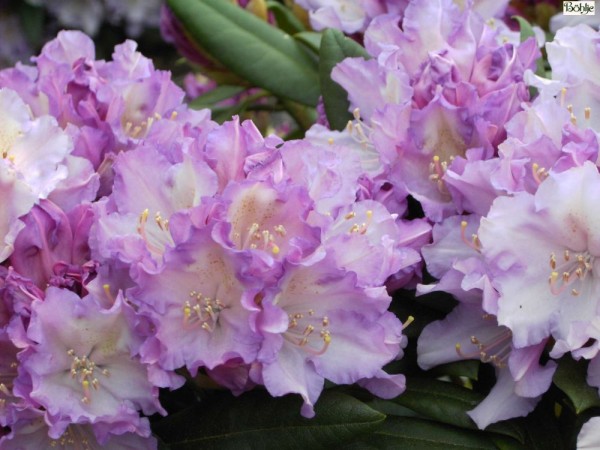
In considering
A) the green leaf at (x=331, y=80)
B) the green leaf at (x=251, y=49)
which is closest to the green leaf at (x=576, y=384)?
the green leaf at (x=331, y=80)

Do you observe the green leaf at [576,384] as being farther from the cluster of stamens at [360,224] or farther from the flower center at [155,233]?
the flower center at [155,233]

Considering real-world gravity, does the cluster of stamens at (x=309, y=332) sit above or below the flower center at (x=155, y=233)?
below

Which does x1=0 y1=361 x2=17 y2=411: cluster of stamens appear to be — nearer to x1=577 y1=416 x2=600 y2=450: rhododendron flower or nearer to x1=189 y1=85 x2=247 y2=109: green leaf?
x1=577 y1=416 x2=600 y2=450: rhododendron flower

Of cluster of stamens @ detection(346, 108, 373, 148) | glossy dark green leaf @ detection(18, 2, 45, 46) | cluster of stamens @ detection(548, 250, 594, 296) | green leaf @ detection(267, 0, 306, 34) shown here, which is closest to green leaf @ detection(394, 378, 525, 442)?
cluster of stamens @ detection(548, 250, 594, 296)

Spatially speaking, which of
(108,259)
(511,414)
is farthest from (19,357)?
(511,414)

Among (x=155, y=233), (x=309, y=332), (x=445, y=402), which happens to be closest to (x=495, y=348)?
(x=445, y=402)

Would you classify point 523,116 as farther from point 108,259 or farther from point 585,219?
point 108,259
